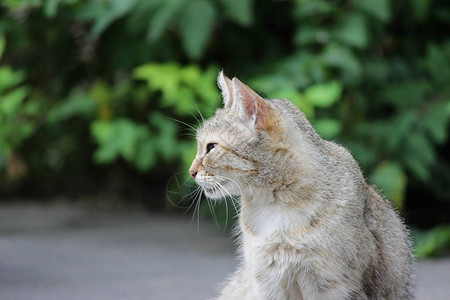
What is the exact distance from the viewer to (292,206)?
382 cm

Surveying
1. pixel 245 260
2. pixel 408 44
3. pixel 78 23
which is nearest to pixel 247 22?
pixel 408 44

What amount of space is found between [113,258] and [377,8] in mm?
3560

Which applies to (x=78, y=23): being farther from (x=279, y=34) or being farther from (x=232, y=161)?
(x=232, y=161)

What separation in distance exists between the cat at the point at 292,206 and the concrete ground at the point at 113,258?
176 cm

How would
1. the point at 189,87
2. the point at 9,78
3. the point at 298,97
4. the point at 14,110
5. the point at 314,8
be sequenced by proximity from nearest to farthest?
the point at 298,97 → the point at 314,8 → the point at 189,87 → the point at 9,78 → the point at 14,110

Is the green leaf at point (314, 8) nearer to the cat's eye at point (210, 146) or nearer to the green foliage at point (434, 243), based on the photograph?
the green foliage at point (434, 243)

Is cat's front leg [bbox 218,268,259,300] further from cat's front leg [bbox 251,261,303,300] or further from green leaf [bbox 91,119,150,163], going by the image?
green leaf [bbox 91,119,150,163]

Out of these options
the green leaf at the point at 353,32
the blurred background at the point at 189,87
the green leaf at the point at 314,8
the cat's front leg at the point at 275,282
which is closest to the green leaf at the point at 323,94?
the blurred background at the point at 189,87

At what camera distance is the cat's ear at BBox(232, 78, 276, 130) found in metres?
3.82

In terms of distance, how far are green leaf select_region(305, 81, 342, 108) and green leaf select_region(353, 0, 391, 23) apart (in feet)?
2.56

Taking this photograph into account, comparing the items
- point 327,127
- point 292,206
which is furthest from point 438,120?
point 292,206

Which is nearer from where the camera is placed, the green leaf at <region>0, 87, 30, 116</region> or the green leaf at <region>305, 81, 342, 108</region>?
the green leaf at <region>305, 81, 342, 108</region>

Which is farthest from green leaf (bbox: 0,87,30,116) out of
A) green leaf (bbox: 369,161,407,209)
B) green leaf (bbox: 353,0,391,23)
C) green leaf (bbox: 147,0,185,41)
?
green leaf (bbox: 369,161,407,209)

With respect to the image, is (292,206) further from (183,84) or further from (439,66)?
(439,66)
